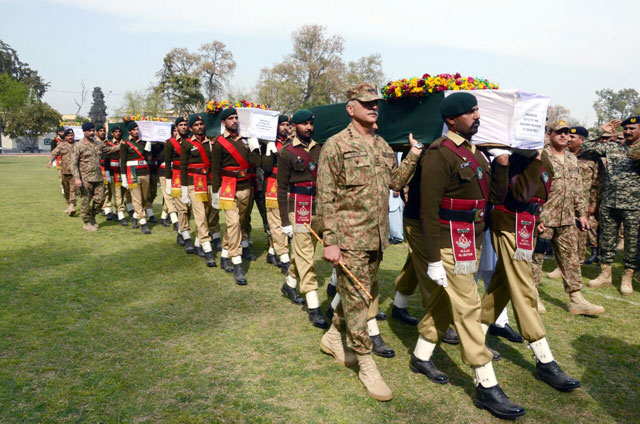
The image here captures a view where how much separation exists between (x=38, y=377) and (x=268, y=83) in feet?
144

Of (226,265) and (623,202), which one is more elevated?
(623,202)

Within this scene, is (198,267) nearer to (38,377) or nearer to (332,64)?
(38,377)

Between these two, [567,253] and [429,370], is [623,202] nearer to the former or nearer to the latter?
[567,253]

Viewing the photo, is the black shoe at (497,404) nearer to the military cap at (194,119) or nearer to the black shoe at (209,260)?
the black shoe at (209,260)

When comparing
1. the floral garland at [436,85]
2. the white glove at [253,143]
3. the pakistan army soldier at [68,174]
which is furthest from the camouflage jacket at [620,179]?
the pakistan army soldier at [68,174]

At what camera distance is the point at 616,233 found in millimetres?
6836

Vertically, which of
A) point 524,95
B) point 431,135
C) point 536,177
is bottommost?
point 536,177

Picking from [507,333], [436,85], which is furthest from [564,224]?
[436,85]

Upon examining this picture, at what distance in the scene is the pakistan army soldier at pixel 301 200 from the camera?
5.00 metres

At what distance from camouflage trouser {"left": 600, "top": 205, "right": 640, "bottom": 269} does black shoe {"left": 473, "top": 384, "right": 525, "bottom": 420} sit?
4626 mm

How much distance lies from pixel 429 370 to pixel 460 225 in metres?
1.32

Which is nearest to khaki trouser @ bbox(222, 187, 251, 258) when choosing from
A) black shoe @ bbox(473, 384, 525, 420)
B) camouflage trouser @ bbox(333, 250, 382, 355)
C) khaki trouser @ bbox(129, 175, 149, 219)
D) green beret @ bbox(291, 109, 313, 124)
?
green beret @ bbox(291, 109, 313, 124)

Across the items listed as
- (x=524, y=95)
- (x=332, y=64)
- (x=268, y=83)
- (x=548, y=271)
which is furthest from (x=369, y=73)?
(x=524, y=95)

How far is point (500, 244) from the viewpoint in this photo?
3979mm
